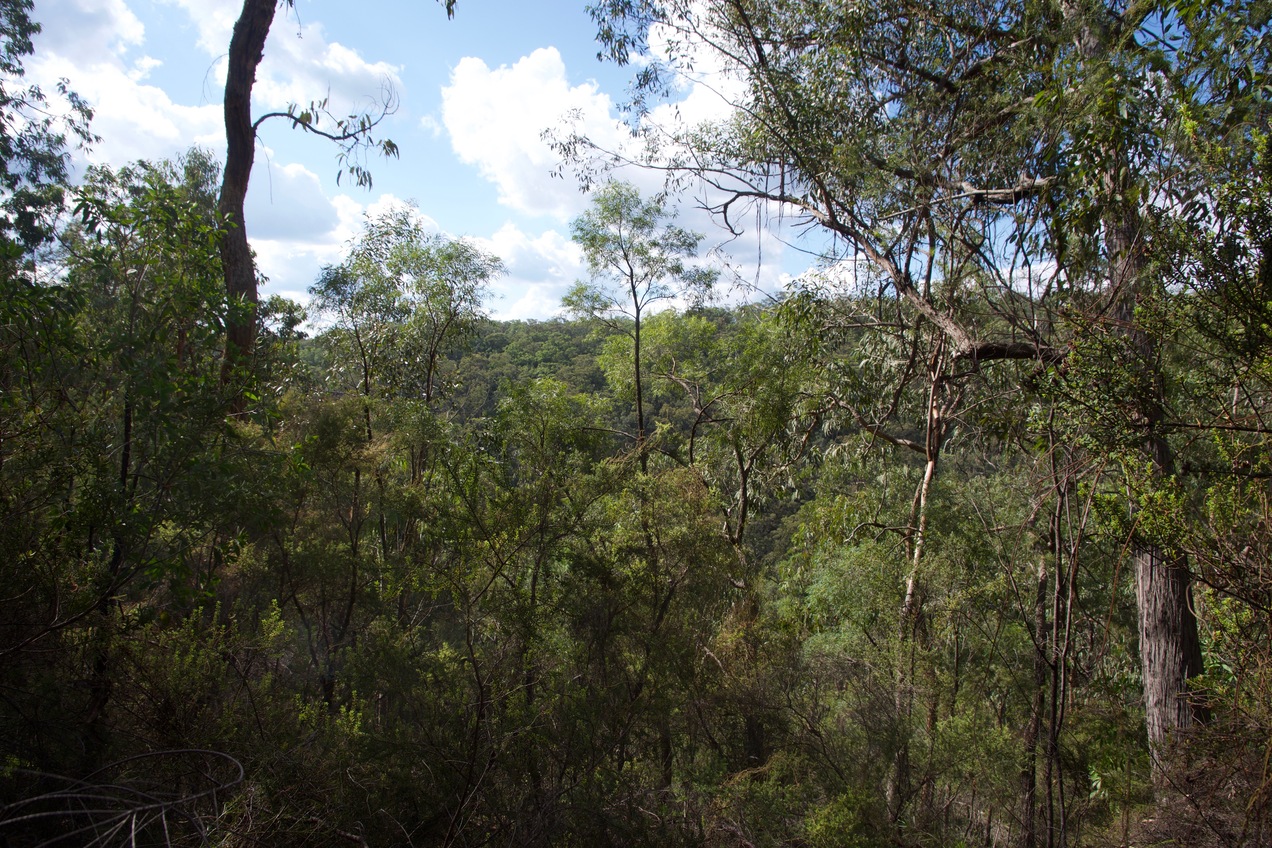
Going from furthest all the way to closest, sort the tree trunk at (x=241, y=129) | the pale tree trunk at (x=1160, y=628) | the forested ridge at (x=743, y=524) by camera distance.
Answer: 1. the tree trunk at (x=241, y=129)
2. the pale tree trunk at (x=1160, y=628)
3. the forested ridge at (x=743, y=524)

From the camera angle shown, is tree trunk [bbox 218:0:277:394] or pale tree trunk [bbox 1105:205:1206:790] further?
tree trunk [bbox 218:0:277:394]

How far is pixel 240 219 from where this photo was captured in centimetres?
626

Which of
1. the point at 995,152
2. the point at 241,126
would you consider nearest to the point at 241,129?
the point at 241,126

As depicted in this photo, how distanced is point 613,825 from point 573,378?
16.0 meters

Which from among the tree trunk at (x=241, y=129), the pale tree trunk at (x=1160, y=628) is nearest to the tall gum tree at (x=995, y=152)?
the pale tree trunk at (x=1160, y=628)

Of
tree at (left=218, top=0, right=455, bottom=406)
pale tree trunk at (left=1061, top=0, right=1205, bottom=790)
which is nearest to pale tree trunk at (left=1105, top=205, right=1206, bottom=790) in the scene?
pale tree trunk at (left=1061, top=0, right=1205, bottom=790)

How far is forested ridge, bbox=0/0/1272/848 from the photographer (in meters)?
3.27

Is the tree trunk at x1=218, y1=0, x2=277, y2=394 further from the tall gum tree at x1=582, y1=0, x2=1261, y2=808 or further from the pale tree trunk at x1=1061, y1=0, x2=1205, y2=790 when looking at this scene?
the pale tree trunk at x1=1061, y1=0, x2=1205, y2=790

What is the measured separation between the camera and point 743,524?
940cm

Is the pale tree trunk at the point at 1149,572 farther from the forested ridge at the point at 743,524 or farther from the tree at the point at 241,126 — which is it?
the tree at the point at 241,126

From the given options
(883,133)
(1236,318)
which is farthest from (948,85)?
(1236,318)

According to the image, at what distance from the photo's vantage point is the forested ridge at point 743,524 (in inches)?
129

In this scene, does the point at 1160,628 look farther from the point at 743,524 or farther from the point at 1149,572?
the point at 743,524

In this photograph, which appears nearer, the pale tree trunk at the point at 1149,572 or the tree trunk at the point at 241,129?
the pale tree trunk at the point at 1149,572
